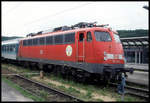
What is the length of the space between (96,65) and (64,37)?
12.9 ft

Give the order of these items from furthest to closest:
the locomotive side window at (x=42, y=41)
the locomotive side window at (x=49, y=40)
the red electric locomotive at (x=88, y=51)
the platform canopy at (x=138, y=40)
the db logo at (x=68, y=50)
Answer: the locomotive side window at (x=42, y=41)
the locomotive side window at (x=49, y=40)
the platform canopy at (x=138, y=40)
the db logo at (x=68, y=50)
the red electric locomotive at (x=88, y=51)

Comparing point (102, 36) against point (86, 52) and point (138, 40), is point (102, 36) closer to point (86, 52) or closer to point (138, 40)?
point (86, 52)

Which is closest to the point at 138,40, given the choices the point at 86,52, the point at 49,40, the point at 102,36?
the point at 102,36

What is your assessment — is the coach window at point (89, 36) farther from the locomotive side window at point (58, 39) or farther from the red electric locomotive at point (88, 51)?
the locomotive side window at point (58, 39)

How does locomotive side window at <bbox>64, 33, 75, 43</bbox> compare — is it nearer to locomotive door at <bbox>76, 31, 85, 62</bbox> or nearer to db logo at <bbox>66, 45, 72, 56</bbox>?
db logo at <bbox>66, 45, 72, 56</bbox>

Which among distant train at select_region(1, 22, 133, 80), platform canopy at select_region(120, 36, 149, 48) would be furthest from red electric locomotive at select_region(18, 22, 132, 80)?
platform canopy at select_region(120, 36, 149, 48)

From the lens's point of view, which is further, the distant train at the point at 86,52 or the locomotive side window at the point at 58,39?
the locomotive side window at the point at 58,39

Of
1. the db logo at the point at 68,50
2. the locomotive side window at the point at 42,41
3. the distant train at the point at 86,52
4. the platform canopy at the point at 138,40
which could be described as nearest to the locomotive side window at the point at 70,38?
the distant train at the point at 86,52

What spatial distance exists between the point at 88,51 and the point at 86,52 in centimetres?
21

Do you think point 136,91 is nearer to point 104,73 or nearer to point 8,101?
point 104,73

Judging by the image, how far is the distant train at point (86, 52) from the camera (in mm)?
11281

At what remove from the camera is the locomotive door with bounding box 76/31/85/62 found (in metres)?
12.2

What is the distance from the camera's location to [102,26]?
42.1ft

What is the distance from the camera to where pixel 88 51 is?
11.8m
